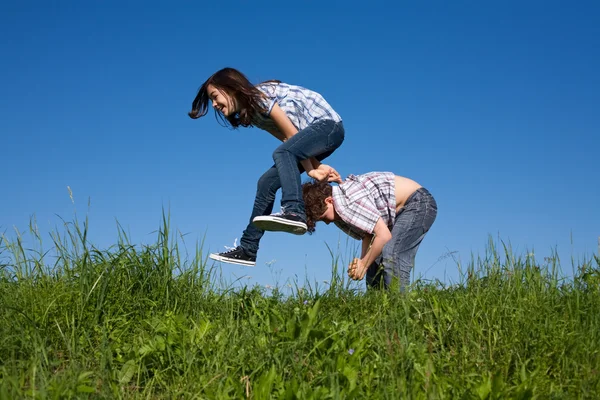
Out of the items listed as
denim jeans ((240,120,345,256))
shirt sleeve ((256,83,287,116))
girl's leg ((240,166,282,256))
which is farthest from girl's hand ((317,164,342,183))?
shirt sleeve ((256,83,287,116))

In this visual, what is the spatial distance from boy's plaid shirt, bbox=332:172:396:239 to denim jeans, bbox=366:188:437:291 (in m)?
0.18

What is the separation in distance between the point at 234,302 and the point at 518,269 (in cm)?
217

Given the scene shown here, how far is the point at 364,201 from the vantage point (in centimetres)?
553

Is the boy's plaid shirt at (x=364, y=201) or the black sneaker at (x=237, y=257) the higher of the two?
the boy's plaid shirt at (x=364, y=201)

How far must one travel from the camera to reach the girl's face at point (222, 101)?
5.67 meters

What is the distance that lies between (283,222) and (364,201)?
88 centimetres

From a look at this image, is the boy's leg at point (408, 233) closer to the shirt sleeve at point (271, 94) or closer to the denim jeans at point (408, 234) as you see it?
the denim jeans at point (408, 234)

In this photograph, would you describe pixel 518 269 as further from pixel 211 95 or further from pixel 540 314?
pixel 211 95

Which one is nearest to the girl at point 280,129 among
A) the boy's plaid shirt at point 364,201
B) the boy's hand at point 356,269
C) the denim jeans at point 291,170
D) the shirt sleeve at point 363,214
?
the denim jeans at point 291,170

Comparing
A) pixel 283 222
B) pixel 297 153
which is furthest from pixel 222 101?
pixel 283 222

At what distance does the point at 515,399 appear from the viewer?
2.80m

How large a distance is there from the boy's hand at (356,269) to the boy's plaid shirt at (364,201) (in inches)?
15.5

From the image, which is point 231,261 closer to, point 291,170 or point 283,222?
point 283,222

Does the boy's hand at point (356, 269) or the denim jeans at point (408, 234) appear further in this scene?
the denim jeans at point (408, 234)
